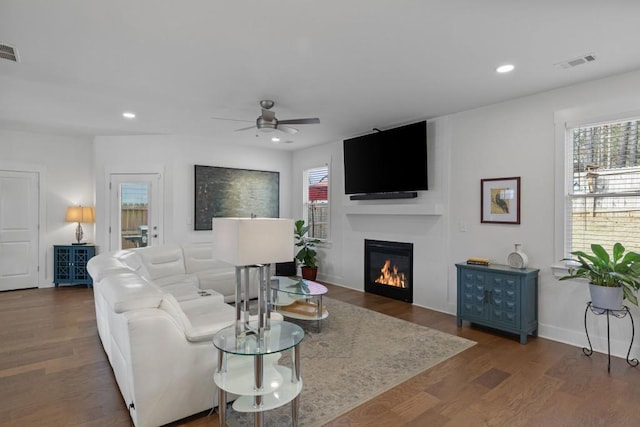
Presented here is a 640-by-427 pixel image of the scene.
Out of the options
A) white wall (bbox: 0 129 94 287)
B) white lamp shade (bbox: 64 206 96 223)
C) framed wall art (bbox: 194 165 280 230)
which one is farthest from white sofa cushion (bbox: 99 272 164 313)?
white wall (bbox: 0 129 94 287)

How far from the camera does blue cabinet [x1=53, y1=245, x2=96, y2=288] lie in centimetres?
591

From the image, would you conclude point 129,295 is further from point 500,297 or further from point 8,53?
point 500,297

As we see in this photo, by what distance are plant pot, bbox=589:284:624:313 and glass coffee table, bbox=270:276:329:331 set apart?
255cm

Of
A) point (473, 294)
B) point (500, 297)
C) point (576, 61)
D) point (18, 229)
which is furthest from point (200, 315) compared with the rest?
point (18, 229)

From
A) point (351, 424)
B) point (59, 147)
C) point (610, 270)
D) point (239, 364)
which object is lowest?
point (351, 424)

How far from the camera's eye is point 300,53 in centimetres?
284

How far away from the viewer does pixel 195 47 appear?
8.98 ft

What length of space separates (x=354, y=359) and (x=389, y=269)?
2473 millimetres

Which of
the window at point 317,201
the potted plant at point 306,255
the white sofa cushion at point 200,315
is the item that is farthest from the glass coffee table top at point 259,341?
the window at point 317,201

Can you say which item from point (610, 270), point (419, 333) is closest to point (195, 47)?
point (419, 333)

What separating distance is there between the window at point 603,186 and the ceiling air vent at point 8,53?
5.14 m

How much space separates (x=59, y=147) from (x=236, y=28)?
17.7 feet

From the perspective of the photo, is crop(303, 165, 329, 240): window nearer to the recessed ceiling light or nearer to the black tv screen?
the black tv screen

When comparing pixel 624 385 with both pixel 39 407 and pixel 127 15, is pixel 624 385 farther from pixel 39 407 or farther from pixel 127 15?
pixel 127 15
